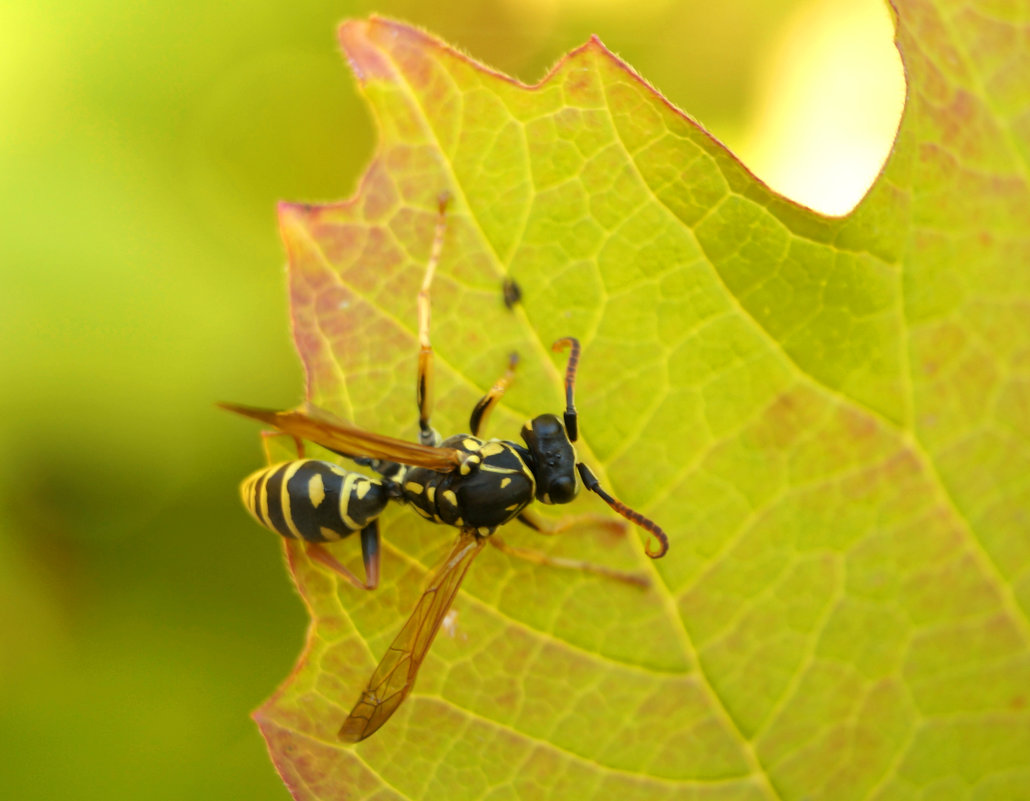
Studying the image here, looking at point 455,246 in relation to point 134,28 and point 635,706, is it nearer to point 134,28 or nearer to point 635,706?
point 635,706

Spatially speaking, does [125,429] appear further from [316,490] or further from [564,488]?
[564,488]

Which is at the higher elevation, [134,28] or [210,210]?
[134,28]

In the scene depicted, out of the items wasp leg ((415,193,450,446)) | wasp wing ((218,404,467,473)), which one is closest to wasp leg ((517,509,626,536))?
wasp wing ((218,404,467,473))

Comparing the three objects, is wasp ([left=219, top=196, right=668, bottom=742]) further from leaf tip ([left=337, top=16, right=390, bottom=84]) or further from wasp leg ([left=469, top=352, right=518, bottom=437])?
leaf tip ([left=337, top=16, right=390, bottom=84])

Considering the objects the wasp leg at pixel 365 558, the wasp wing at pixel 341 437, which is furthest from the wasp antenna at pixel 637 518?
the wasp leg at pixel 365 558

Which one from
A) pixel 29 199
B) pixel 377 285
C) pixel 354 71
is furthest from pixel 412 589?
pixel 29 199

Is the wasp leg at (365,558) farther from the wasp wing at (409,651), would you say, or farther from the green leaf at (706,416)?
the wasp wing at (409,651)

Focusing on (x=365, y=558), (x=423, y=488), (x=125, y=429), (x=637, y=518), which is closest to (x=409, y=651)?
(x=365, y=558)
